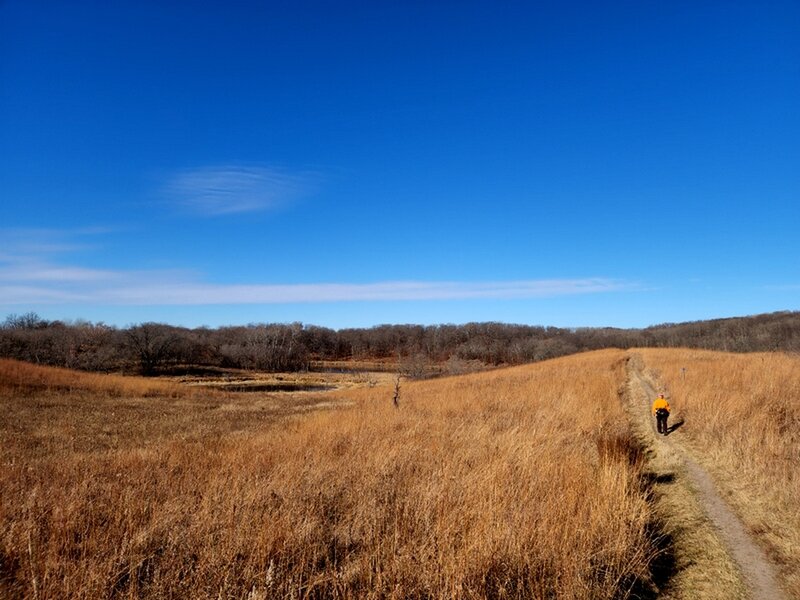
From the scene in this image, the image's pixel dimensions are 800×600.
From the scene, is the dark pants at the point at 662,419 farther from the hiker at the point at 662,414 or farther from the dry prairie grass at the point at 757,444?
the dry prairie grass at the point at 757,444

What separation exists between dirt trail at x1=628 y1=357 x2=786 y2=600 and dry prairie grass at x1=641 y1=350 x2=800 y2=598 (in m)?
0.13

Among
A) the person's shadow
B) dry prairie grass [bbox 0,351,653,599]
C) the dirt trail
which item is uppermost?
dry prairie grass [bbox 0,351,653,599]

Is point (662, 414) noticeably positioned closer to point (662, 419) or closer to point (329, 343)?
point (662, 419)

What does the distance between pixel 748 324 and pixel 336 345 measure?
11354 centimetres

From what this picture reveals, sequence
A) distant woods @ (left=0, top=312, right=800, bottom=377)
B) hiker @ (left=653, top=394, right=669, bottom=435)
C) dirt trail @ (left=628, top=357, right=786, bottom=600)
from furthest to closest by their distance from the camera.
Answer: distant woods @ (left=0, top=312, right=800, bottom=377)
hiker @ (left=653, top=394, right=669, bottom=435)
dirt trail @ (left=628, top=357, right=786, bottom=600)

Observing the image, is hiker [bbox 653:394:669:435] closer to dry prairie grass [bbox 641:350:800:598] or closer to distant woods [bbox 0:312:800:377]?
dry prairie grass [bbox 641:350:800:598]

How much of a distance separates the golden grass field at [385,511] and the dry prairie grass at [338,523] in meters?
0.02

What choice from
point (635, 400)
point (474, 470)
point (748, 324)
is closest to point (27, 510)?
point (474, 470)

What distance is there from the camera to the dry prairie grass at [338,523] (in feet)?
12.3

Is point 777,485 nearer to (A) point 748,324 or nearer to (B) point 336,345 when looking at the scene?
(A) point 748,324

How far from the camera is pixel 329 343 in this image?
14850 cm

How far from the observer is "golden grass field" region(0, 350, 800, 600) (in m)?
3.78

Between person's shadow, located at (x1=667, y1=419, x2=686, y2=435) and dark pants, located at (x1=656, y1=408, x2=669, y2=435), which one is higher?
dark pants, located at (x1=656, y1=408, x2=669, y2=435)

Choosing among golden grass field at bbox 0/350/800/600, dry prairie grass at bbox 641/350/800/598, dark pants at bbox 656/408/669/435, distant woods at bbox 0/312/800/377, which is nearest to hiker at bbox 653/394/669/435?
dark pants at bbox 656/408/669/435
